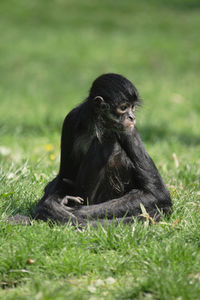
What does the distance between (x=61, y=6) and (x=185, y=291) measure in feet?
74.6

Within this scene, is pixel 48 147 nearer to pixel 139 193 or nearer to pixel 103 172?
pixel 103 172

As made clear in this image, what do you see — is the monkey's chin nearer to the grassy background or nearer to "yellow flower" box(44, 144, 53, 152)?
the grassy background

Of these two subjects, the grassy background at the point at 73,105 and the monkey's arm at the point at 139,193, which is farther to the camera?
the monkey's arm at the point at 139,193

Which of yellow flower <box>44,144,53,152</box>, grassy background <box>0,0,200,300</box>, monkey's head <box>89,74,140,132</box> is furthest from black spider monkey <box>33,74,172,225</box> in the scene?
yellow flower <box>44,144,53,152</box>

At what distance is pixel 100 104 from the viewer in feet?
16.8

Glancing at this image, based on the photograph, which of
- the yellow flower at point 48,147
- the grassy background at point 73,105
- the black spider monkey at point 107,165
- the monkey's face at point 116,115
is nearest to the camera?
the grassy background at point 73,105

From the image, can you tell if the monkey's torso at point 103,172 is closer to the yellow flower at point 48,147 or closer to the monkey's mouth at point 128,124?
the monkey's mouth at point 128,124

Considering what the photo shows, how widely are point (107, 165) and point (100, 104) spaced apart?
619 mm

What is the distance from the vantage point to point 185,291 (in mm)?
3443

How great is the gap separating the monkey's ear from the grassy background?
1.25m

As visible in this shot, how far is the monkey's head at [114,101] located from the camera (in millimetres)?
4992

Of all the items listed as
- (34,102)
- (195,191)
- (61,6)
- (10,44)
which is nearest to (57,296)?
(195,191)

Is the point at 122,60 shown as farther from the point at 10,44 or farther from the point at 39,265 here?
the point at 39,265

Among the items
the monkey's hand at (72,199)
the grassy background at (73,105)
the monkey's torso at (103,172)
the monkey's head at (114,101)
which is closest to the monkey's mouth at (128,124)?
the monkey's head at (114,101)
